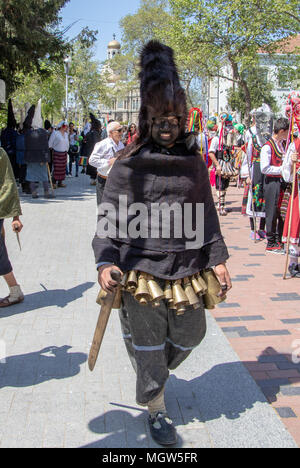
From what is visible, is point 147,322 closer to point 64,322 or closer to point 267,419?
point 267,419

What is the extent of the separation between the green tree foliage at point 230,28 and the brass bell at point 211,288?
90.8 feet

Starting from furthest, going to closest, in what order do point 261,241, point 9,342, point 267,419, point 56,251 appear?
point 261,241 → point 56,251 → point 9,342 → point 267,419

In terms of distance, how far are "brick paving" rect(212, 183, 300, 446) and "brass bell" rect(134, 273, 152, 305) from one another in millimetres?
1193

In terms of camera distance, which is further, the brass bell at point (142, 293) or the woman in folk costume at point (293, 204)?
the woman in folk costume at point (293, 204)

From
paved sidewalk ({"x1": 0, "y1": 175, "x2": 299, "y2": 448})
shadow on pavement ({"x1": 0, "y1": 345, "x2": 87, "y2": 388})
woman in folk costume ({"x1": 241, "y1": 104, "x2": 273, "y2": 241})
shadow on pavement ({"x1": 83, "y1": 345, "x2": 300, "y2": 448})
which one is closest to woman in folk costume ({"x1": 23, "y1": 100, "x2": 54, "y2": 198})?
woman in folk costume ({"x1": 241, "y1": 104, "x2": 273, "y2": 241})

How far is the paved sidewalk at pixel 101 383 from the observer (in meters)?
2.89

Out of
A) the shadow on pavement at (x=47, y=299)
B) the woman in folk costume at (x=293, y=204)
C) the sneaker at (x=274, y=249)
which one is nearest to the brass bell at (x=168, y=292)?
the shadow on pavement at (x=47, y=299)

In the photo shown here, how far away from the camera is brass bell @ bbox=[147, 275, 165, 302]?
2.61 metres

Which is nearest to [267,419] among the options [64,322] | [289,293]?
[64,322]

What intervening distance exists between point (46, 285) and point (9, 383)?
7.72ft

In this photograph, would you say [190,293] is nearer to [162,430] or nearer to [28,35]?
[162,430]

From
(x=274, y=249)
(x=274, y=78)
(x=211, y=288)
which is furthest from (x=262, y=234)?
(x=274, y=78)

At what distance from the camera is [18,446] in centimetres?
276

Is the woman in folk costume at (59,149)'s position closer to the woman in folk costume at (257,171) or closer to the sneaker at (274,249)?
the woman in folk costume at (257,171)
